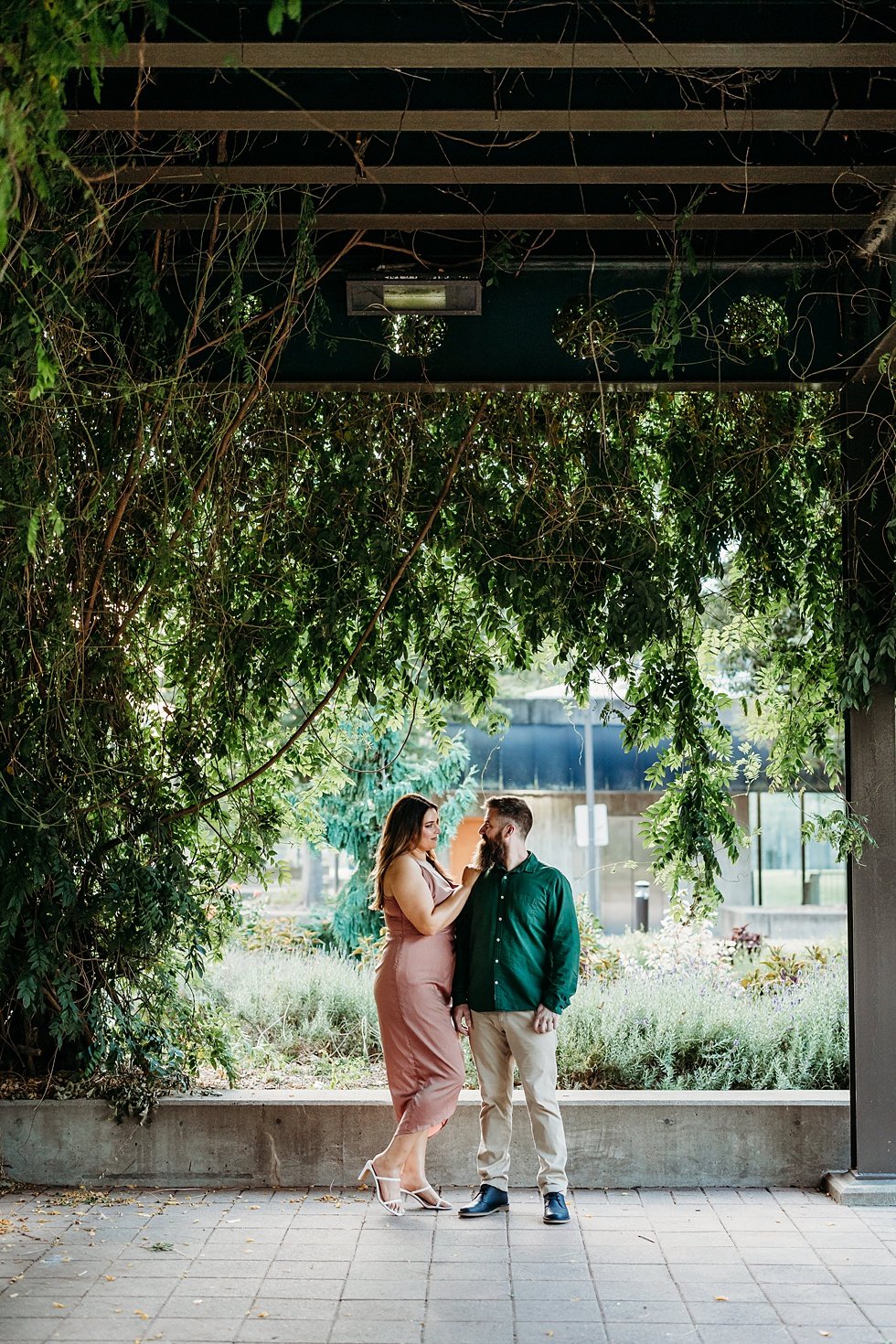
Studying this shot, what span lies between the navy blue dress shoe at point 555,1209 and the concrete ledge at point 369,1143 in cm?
51

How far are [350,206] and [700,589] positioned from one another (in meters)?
2.41

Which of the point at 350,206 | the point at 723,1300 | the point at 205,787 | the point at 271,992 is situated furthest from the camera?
the point at 271,992

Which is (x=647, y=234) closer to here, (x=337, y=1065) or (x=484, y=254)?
(x=484, y=254)

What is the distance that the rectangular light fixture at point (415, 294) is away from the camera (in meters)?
5.50

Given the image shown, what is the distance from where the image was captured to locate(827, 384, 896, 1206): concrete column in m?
5.71

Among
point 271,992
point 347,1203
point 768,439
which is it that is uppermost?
point 768,439

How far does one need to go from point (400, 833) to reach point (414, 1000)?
742mm

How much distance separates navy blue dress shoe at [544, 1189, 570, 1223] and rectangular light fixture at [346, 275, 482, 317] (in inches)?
154

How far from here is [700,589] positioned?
608 cm

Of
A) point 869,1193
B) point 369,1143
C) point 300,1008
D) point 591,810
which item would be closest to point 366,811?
point 300,1008

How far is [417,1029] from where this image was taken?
5.54 m

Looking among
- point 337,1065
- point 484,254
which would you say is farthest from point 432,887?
point 484,254

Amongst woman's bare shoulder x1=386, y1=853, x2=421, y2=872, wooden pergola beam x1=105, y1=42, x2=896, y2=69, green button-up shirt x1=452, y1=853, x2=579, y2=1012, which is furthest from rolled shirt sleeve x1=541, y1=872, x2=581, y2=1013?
wooden pergola beam x1=105, y1=42, x2=896, y2=69

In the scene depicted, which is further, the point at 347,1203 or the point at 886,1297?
the point at 347,1203
